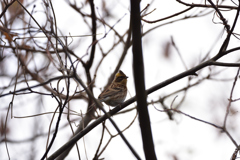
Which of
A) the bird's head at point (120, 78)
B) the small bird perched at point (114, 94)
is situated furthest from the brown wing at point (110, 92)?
the bird's head at point (120, 78)

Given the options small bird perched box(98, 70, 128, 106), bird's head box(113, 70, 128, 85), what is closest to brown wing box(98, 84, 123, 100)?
small bird perched box(98, 70, 128, 106)

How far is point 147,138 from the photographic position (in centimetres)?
284

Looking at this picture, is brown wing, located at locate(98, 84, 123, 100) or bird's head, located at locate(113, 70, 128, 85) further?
bird's head, located at locate(113, 70, 128, 85)

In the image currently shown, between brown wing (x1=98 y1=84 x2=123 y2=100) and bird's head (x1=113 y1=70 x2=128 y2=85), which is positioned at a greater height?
bird's head (x1=113 y1=70 x2=128 y2=85)

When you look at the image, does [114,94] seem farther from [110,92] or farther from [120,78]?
[120,78]

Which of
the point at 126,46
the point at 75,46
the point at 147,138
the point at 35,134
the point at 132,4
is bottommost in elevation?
the point at 147,138

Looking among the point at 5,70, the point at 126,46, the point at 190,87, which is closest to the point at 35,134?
the point at 5,70

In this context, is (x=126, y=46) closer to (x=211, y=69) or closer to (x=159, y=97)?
(x=159, y=97)

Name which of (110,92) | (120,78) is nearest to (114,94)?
(110,92)

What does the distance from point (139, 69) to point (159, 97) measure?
16.4 ft

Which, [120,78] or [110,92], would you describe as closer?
[110,92]

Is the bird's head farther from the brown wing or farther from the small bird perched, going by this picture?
the brown wing

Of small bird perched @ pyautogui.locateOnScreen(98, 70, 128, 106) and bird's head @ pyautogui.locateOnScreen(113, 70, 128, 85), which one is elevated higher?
bird's head @ pyautogui.locateOnScreen(113, 70, 128, 85)

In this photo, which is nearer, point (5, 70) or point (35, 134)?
point (35, 134)
